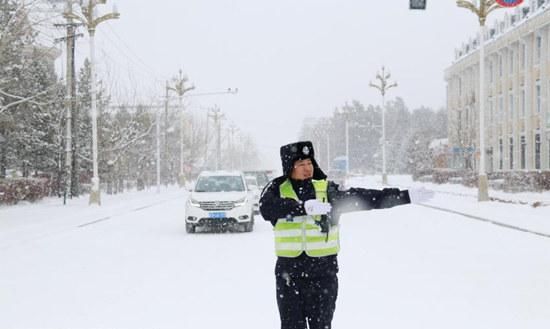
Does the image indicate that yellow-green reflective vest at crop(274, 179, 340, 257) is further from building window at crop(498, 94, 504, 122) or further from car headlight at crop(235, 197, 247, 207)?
building window at crop(498, 94, 504, 122)

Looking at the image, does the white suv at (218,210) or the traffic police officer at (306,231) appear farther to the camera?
the white suv at (218,210)

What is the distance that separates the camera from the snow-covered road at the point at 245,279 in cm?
698

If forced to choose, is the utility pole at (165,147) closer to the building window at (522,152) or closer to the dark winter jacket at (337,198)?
the building window at (522,152)

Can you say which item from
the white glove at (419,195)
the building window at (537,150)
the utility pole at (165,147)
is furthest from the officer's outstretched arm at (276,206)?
the utility pole at (165,147)

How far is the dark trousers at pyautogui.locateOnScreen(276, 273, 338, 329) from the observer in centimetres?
429

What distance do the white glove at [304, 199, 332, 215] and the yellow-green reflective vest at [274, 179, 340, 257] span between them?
0.23 m

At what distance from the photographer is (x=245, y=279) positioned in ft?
31.0

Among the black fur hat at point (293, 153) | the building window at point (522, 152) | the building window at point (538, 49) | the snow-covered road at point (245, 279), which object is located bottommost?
the snow-covered road at point (245, 279)

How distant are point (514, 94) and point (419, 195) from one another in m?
48.8

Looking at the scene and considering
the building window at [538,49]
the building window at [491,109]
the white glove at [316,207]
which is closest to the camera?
the white glove at [316,207]

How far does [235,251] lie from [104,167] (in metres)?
30.8

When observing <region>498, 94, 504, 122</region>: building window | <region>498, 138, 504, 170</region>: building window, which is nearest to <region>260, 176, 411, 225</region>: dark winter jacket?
<region>498, 94, 504, 122</region>: building window

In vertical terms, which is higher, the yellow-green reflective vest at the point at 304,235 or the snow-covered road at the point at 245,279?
the yellow-green reflective vest at the point at 304,235

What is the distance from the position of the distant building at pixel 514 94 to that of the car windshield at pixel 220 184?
1062 inches
